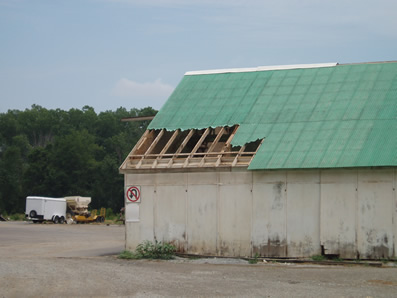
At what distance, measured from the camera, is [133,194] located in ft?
94.6

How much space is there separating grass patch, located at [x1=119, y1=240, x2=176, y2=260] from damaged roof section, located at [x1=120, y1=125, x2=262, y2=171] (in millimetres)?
3209

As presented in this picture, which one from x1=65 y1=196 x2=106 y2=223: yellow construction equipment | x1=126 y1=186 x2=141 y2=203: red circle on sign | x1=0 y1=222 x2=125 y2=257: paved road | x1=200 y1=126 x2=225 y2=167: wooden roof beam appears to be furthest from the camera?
x1=65 y1=196 x2=106 y2=223: yellow construction equipment

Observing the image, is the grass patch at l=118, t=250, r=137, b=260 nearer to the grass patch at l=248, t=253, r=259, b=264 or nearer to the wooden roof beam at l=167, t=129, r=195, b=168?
the wooden roof beam at l=167, t=129, r=195, b=168

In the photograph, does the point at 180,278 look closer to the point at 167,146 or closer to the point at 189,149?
the point at 167,146

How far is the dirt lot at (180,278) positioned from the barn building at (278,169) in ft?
4.73

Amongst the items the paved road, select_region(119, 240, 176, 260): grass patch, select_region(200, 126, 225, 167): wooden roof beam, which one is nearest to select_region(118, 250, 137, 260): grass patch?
select_region(119, 240, 176, 260): grass patch

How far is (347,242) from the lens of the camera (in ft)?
82.5

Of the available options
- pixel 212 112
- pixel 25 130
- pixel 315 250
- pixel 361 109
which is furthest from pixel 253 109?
pixel 25 130

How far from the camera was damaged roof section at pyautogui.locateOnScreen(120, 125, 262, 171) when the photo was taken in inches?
1095

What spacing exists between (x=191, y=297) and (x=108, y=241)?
23.8 meters

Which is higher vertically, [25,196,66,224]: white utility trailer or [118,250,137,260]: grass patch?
[25,196,66,224]: white utility trailer

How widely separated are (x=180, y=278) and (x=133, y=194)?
27.9 ft

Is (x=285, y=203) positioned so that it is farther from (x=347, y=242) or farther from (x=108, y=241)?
(x=108, y=241)

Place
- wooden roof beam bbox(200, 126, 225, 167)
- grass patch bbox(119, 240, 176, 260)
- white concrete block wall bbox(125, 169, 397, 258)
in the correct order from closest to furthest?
1. white concrete block wall bbox(125, 169, 397, 258)
2. grass patch bbox(119, 240, 176, 260)
3. wooden roof beam bbox(200, 126, 225, 167)
